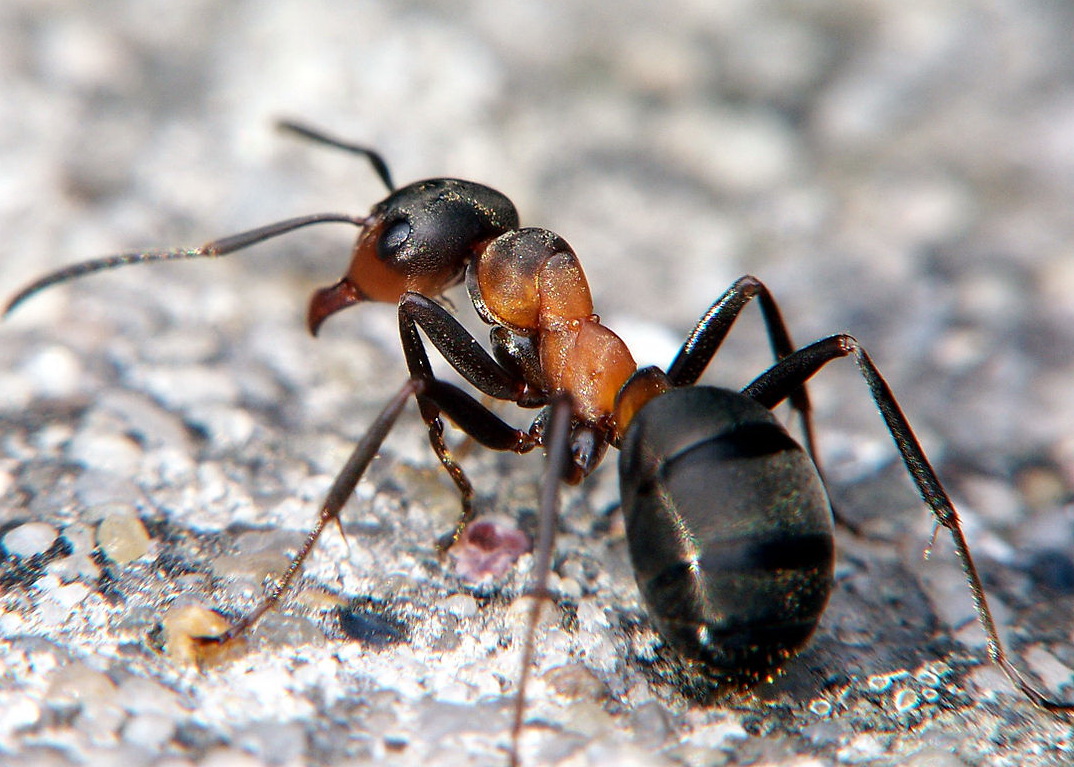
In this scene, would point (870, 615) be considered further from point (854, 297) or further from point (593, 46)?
point (593, 46)

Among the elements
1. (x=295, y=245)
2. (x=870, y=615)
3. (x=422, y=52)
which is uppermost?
(x=422, y=52)

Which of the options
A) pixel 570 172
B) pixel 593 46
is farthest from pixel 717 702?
pixel 593 46

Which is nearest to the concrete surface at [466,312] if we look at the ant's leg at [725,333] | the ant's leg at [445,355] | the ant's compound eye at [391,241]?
the ant's leg at [445,355]

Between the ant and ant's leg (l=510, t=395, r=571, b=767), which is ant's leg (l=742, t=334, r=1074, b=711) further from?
ant's leg (l=510, t=395, r=571, b=767)

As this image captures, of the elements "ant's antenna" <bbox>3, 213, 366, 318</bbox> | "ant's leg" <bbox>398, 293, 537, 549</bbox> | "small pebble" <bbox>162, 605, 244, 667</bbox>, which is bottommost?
"small pebble" <bbox>162, 605, 244, 667</bbox>

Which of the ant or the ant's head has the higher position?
the ant's head

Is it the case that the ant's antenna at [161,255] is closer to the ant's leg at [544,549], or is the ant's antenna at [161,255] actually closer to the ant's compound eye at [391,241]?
the ant's compound eye at [391,241]

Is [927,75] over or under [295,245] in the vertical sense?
over

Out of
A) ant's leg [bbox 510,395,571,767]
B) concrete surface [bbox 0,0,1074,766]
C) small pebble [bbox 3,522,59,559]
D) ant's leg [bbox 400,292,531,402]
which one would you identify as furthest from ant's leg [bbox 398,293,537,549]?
small pebble [bbox 3,522,59,559]
